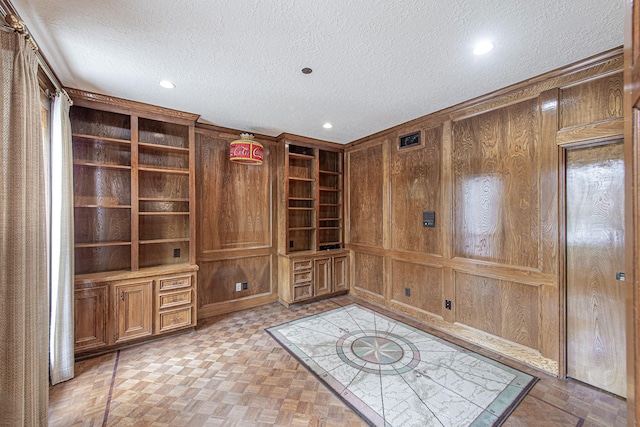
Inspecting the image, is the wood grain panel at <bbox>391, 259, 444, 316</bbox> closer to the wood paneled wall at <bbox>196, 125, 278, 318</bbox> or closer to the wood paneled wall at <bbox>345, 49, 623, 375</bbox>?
the wood paneled wall at <bbox>345, 49, 623, 375</bbox>

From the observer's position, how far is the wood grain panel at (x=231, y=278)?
3.68 m

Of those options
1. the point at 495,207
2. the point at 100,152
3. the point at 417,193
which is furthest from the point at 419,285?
the point at 100,152

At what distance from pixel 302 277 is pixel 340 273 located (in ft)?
2.59

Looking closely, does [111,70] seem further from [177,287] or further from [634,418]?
[634,418]

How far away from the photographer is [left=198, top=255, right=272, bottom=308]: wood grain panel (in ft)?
12.1

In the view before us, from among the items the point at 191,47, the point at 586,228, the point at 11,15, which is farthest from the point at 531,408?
the point at 11,15

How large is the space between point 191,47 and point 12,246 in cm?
166

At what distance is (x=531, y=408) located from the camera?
1.93m

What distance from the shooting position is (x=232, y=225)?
391cm

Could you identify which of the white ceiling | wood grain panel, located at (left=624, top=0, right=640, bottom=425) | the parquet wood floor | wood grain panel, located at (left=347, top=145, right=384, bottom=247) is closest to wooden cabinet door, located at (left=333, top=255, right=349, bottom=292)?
wood grain panel, located at (left=347, top=145, right=384, bottom=247)

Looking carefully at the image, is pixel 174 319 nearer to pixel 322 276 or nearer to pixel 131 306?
pixel 131 306

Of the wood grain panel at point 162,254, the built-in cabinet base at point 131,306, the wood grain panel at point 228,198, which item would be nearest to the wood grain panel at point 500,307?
the wood grain panel at point 228,198

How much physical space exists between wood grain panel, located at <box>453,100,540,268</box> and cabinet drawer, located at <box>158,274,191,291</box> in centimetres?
325

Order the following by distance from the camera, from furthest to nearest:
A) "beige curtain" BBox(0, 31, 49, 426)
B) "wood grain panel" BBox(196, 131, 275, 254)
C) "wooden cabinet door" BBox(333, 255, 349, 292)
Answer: "wooden cabinet door" BBox(333, 255, 349, 292) → "wood grain panel" BBox(196, 131, 275, 254) → "beige curtain" BBox(0, 31, 49, 426)
